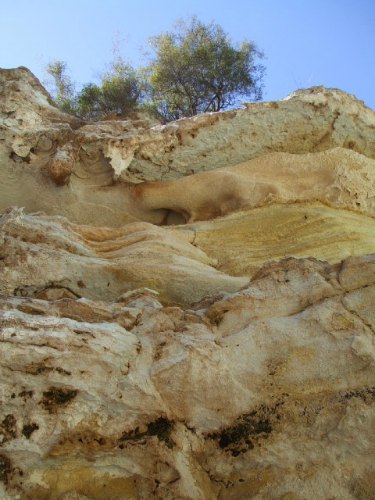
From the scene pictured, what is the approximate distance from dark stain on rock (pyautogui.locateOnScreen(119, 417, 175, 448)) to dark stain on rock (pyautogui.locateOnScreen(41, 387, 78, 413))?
283mm

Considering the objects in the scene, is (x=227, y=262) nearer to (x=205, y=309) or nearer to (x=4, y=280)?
(x=205, y=309)

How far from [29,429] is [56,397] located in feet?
0.56

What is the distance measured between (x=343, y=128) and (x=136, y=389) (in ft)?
12.8

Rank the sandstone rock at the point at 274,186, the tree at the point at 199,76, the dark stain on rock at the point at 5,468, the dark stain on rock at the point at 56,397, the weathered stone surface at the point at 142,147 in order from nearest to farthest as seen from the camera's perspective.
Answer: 1. the dark stain on rock at the point at 5,468
2. the dark stain on rock at the point at 56,397
3. the sandstone rock at the point at 274,186
4. the weathered stone surface at the point at 142,147
5. the tree at the point at 199,76

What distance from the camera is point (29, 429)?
2.36m

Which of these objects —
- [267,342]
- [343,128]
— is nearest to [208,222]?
[343,128]

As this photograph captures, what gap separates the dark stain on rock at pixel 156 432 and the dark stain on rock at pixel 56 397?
28 cm

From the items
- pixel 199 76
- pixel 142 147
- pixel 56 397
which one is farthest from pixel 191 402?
pixel 199 76

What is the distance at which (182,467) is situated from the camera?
243 centimetres

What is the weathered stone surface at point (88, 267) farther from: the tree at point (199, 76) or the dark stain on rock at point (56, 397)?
the tree at point (199, 76)

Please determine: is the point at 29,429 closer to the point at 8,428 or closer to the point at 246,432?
the point at 8,428

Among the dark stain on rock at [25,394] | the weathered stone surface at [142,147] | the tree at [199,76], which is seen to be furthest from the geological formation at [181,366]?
the tree at [199,76]

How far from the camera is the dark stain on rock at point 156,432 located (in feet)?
8.13

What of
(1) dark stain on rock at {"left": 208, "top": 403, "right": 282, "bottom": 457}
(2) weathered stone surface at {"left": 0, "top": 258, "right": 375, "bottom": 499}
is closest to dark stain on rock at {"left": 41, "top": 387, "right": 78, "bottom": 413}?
(2) weathered stone surface at {"left": 0, "top": 258, "right": 375, "bottom": 499}
